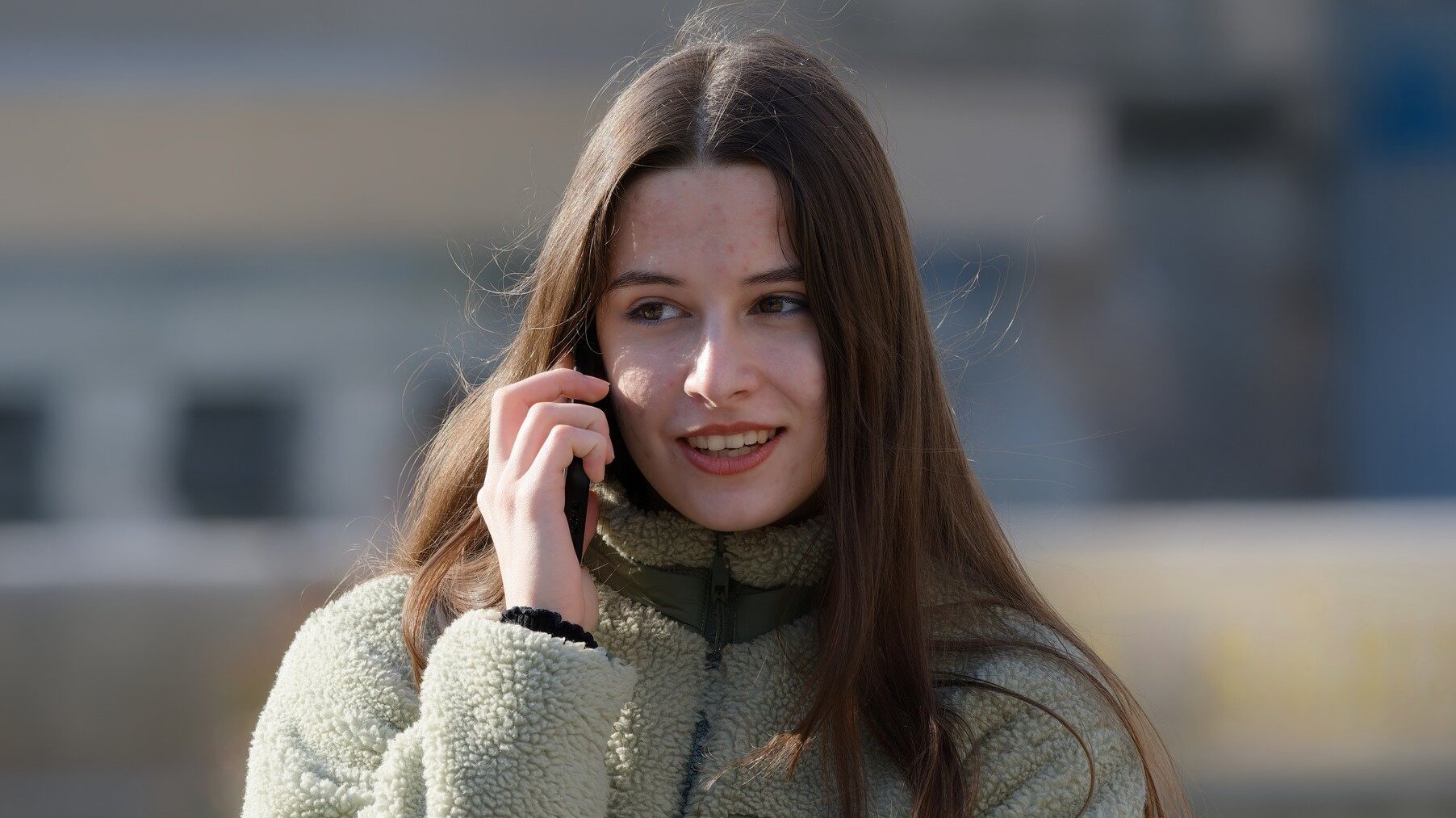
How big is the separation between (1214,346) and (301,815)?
9768mm

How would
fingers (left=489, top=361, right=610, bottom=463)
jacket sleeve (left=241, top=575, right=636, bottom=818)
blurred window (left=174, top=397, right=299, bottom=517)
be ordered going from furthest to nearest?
blurred window (left=174, top=397, right=299, bottom=517)
fingers (left=489, top=361, right=610, bottom=463)
jacket sleeve (left=241, top=575, right=636, bottom=818)

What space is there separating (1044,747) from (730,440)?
0.55 metres

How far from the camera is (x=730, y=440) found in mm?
1948

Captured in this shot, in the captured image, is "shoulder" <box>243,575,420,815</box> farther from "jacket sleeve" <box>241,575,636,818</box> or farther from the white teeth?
the white teeth

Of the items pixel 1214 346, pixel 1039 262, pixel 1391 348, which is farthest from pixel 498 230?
pixel 1391 348

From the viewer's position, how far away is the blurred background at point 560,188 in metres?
9.95

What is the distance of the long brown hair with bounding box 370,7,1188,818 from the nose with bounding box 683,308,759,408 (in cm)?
11

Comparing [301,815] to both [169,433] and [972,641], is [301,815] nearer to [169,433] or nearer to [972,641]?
[972,641]

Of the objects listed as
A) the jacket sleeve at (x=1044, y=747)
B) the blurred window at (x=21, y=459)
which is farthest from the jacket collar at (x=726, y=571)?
the blurred window at (x=21, y=459)

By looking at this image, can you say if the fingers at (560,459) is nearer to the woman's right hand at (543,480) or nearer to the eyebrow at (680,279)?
the woman's right hand at (543,480)

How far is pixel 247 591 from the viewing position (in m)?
4.99

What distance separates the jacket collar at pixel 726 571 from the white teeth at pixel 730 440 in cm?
13

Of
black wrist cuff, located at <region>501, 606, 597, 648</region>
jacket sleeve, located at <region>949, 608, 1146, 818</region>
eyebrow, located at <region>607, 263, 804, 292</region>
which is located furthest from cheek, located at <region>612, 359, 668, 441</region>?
jacket sleeve, located at <region>949, 608, 1146, 818</region>

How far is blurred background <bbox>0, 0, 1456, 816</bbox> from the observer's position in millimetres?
9945
